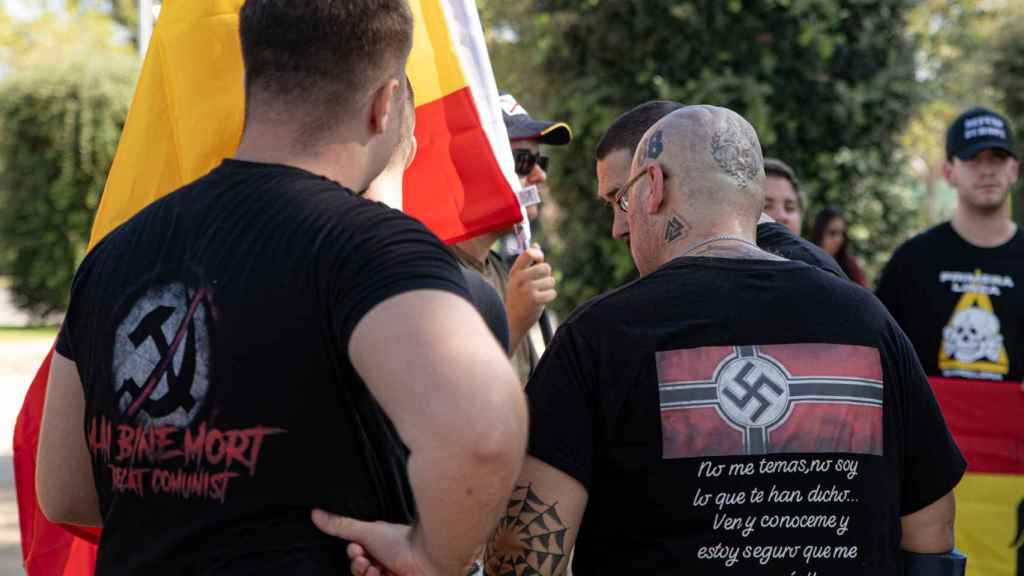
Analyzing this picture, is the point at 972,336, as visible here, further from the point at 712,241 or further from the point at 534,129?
the point at 712,241

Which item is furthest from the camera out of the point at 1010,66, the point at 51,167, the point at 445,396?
the point at 51,167

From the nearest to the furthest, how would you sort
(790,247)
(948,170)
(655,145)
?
(655,145) < (790,247) < (948,170)

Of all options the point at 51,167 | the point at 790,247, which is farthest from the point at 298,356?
the point at 51,167

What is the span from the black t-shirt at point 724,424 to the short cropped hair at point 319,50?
0.73 meters

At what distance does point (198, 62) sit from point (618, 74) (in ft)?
17.0

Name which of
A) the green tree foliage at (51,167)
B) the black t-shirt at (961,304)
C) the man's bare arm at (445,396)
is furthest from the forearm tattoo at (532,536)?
the green tree foliage at (51,167)

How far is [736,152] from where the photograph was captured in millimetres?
2641

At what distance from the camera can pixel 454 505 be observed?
180 cm

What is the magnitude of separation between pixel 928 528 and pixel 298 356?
5.03 feet

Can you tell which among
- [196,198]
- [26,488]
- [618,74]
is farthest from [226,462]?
[618,74]

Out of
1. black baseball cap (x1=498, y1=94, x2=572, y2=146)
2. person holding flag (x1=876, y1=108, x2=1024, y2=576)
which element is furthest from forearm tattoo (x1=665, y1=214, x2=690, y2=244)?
person holding flag (x1=876, y1=108, x2=1024, y2=576)

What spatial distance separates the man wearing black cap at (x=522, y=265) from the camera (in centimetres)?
361

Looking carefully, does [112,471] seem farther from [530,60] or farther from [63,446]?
[530,60]

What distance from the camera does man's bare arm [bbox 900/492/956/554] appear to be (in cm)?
262
